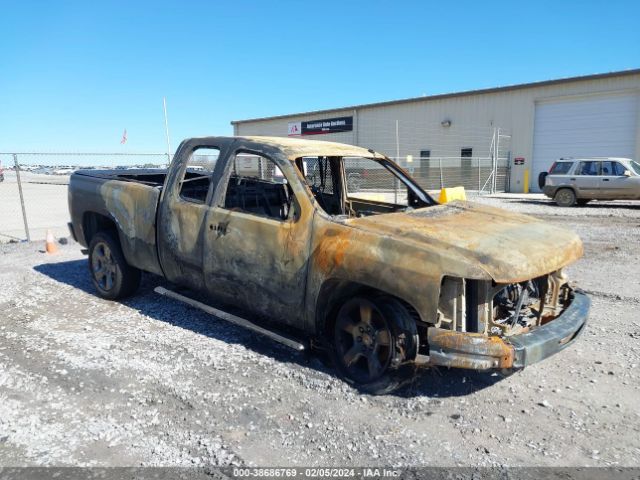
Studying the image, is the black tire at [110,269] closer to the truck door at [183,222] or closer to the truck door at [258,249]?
the truck door at [183,222]

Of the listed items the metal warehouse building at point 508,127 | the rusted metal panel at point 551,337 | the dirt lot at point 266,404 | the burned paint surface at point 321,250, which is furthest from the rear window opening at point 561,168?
the rusted metal panel at point 551,337

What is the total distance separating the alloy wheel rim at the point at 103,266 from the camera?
19.0ft

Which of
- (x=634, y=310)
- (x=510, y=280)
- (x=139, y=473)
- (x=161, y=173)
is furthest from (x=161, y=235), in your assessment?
(x=634, y=310)

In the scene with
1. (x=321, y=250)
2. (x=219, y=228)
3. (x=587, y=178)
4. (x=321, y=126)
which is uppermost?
(x=321, y=126)

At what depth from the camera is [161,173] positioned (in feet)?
22.4

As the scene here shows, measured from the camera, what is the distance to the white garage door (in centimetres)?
2269

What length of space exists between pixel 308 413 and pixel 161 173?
460cm

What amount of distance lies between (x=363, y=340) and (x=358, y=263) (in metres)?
0.60

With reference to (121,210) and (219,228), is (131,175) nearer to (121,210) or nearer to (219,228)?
(121,210)

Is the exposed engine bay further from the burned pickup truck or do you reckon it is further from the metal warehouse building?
the metal warehouse building

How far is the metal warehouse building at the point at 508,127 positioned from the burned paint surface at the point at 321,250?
16.4 metres

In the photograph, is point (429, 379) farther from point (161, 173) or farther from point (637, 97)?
point (637, 97)

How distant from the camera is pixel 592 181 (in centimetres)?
1616

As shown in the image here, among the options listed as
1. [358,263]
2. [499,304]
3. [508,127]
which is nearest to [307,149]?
[358,263]
